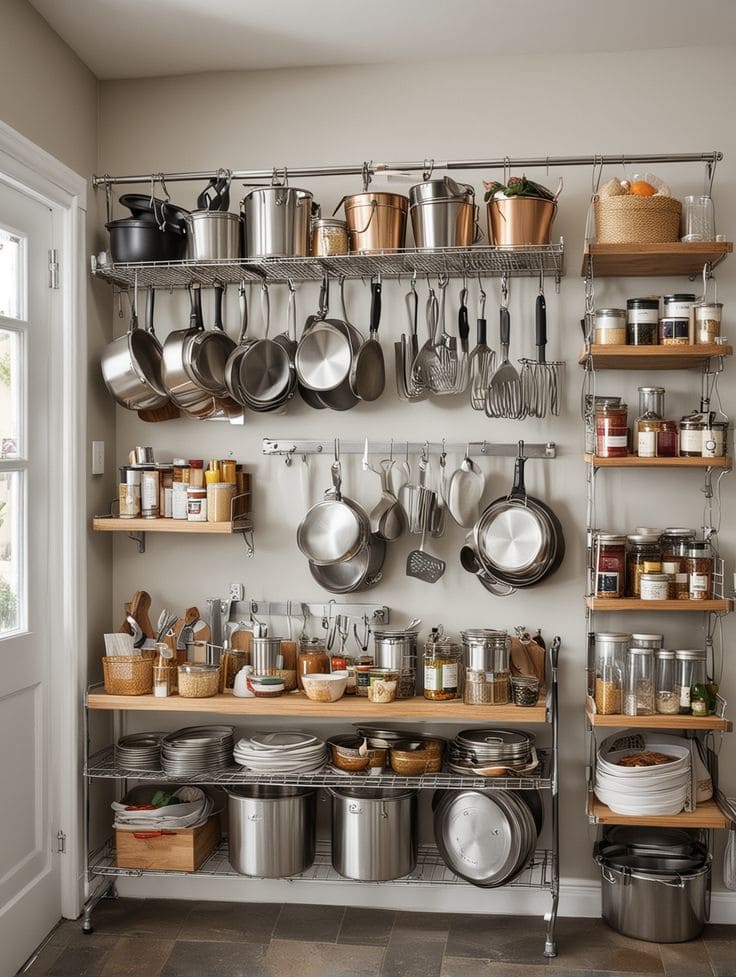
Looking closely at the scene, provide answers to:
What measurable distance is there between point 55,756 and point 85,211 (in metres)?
1.69

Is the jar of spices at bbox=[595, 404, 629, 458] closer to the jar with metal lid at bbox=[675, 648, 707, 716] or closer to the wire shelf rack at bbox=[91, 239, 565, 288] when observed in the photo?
the wire shelf rack at bbox=[91, 239, 565, 288]

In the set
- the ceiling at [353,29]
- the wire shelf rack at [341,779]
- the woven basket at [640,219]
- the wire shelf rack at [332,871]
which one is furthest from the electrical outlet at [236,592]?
the ceiling at [353,29]

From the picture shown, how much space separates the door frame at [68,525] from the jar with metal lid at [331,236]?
2.47ft

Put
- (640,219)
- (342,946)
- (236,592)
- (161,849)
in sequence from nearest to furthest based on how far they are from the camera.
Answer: (640,219) < (342,946) < (161,849) < (236,592)

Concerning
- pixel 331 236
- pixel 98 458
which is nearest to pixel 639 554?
pixel 331 236

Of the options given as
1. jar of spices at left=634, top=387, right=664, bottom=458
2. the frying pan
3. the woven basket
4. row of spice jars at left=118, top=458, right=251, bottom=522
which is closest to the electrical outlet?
row of spice jars at left=118, top=458, right=251, bottom=522

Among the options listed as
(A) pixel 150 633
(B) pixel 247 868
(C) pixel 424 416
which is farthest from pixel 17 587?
(C) pixel 424 416

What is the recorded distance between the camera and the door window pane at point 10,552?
2.74m

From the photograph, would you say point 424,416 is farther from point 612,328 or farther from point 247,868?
point 247,868

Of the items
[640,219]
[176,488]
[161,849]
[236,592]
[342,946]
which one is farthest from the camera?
[236,592]

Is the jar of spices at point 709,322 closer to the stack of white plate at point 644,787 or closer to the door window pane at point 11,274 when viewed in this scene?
the stack of white plate at point 644,787

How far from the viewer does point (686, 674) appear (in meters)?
2.84

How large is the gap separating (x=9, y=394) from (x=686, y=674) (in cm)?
210

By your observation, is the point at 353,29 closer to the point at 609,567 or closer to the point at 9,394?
the point at 9,394
